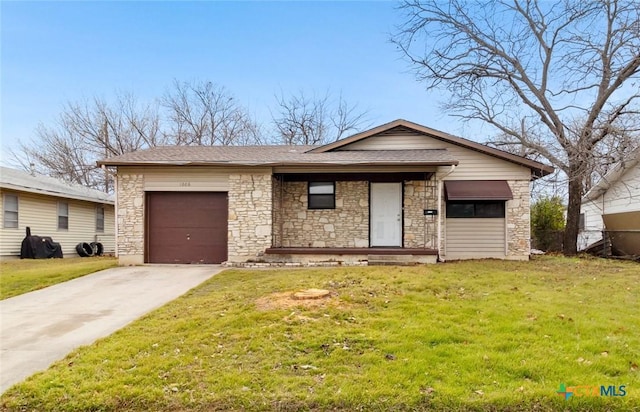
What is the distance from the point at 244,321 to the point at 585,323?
14.3 feet

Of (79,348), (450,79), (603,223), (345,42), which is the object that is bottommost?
(79,348)

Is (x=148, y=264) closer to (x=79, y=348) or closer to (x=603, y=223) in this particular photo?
(x=79, y=348)

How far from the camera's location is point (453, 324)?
525 centimetres

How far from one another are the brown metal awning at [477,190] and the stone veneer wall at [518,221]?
0.49 meters

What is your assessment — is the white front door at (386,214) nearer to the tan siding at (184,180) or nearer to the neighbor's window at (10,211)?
the tan siding at (184,180)

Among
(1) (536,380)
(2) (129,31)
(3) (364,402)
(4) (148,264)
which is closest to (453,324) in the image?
(1) (536,380)

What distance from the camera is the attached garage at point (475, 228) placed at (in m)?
12.9

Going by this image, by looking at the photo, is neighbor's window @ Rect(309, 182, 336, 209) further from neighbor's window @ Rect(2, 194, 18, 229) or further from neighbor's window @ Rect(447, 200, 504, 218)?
neighbor's window @ Rect(2, 194, 18, 229)

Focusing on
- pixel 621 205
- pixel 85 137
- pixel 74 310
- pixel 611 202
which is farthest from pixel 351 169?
pixel 85 137

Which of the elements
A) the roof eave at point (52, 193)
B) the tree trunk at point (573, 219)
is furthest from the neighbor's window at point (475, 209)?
the roof eave at point (52, 193)

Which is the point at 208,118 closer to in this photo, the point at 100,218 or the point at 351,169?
the point at 100,218

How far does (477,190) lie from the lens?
12289mm

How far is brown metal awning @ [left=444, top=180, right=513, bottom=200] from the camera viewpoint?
1204 centimetres

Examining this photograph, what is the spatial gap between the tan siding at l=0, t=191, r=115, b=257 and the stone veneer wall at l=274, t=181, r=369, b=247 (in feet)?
35.1
